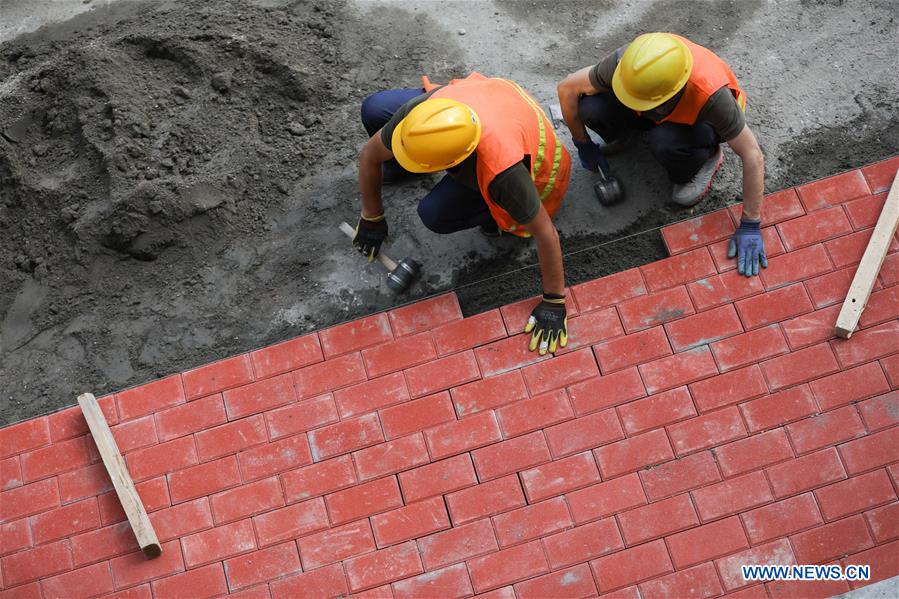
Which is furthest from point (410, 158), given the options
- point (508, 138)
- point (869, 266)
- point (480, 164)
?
point (869, 266)

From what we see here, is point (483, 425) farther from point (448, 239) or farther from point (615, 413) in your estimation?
point (448, 239)

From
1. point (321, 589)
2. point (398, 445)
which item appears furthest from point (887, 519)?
point (321, 589)

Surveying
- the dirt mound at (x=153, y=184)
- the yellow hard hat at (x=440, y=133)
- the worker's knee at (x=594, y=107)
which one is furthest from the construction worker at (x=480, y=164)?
the dirt mound at (x=153, y=184)

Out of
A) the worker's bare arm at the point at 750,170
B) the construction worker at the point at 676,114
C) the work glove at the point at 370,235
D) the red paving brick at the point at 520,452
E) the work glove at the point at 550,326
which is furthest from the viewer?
the work glove at the point at 370,235

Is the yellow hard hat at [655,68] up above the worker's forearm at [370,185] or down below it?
above

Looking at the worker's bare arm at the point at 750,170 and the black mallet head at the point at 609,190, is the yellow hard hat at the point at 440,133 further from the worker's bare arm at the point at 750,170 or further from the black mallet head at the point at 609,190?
the worker's bare arm at the point at 750,170

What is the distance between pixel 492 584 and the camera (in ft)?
11.6

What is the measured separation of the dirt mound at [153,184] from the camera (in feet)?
13.6

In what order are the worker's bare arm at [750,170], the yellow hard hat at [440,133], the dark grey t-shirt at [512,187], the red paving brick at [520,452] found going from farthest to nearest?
the worker's bare arm at [750,170], the red paving brick at [520,452], the dark grey t-shirt at [512,187], the yellow hard hat at [440,133]

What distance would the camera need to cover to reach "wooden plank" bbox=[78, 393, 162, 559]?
11.7ft

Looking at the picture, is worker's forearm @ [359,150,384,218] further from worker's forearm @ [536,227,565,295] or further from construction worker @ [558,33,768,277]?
construction worker @ [558,33,768,277]

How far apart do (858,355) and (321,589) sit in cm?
279

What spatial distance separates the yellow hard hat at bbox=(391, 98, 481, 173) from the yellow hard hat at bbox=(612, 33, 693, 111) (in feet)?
2.49

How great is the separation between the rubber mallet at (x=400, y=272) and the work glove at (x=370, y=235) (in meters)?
0.05
